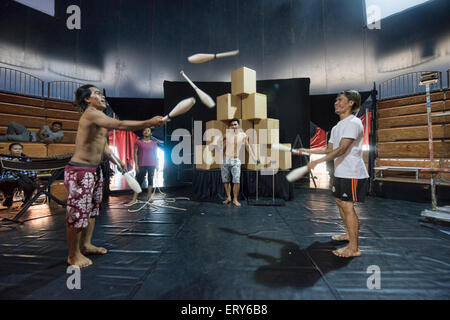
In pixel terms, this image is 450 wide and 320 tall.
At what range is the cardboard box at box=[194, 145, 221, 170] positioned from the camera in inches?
182

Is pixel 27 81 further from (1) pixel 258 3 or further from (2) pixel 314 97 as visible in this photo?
(2) pixel 314 97

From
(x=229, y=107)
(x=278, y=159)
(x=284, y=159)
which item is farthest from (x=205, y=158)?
(x=284, y=159)

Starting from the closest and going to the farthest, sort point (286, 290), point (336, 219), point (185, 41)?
1. point (286, 290)
2. point (336, 219)
3. point (185, 41)

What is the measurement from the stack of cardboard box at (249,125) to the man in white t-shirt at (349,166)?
8.48ft

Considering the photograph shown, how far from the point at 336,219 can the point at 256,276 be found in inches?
83.7

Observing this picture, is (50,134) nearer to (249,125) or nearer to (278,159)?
(249,125)

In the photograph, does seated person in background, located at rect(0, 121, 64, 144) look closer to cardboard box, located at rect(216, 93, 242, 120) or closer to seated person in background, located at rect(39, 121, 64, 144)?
seated person in background, located at rect(39, 121, 64, 144)

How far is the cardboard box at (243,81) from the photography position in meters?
4.51

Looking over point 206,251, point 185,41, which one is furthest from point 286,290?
point 185,41

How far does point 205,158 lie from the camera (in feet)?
15.3

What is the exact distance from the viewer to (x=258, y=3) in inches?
290

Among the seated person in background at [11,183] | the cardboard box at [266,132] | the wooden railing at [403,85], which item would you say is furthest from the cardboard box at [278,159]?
the seated person in background at [11,183]

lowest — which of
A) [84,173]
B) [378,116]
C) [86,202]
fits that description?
[86,202]

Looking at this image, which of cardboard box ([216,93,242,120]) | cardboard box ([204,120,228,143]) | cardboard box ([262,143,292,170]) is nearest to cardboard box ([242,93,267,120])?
cardboard box ([216,93,242,120])
